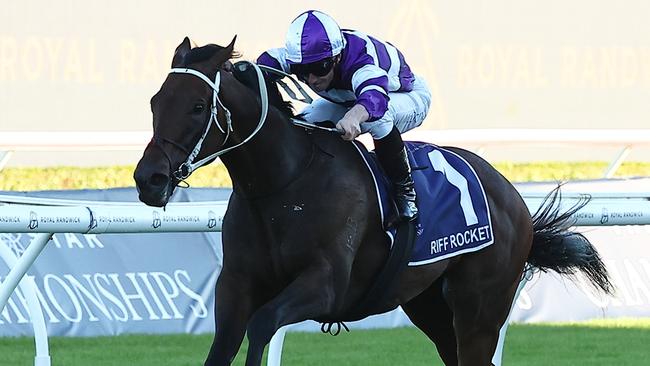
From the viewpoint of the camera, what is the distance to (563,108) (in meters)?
12.9

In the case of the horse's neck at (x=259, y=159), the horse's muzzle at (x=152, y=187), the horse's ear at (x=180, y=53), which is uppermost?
the horse's ear at (x=180, y=53)

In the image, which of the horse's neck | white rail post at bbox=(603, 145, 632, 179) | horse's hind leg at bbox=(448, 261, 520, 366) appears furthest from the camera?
white rail post at bbox=(603, 145, 632, 179)

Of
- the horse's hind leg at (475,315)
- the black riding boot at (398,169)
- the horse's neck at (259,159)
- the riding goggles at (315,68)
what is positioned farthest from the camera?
the horse's hind leg at (475,315)

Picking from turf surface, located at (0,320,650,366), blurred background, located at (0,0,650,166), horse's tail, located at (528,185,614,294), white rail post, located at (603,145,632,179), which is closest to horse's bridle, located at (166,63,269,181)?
horse's tail, located at (528,185,614,294)

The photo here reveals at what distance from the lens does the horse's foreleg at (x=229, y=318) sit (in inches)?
162

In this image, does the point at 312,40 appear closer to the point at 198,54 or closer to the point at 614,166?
the point at 198,54

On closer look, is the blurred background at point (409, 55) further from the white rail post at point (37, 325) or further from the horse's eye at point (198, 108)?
the horse's eye at point (198, 108)

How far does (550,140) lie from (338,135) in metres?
4.03

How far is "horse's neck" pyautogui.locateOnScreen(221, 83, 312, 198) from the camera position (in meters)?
4.27

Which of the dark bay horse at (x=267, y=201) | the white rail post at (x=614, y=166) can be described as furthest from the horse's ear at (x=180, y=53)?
the white rail post at (x=614, y=166)

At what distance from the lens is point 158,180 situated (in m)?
3.79

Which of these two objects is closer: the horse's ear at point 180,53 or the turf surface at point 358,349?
the horse's ear at point 180,53

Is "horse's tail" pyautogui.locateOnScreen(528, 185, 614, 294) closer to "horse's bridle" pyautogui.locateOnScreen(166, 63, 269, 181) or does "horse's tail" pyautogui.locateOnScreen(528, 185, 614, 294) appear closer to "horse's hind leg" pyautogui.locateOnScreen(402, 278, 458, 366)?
"horse's hind leg" pyautogui.locateOnScreen(402, 278, 458, 366)

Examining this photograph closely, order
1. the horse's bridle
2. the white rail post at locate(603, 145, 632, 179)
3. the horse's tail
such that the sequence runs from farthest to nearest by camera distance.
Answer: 1. the white rail post at locate(603, 145, 632, 179)
2. the horse's tail
3. the horse's bridle
